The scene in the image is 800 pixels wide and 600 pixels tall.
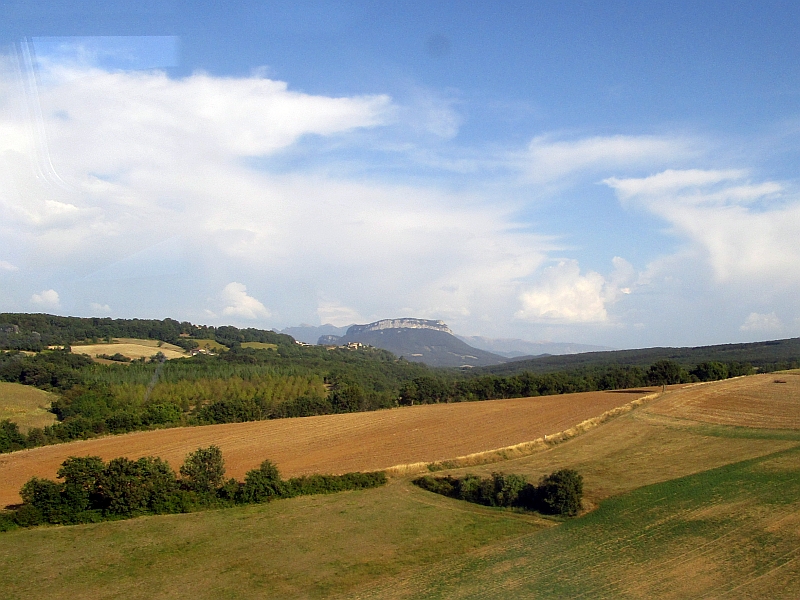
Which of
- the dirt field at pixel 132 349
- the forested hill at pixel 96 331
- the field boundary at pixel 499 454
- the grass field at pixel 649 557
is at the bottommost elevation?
the field boundary at pixel 499 454

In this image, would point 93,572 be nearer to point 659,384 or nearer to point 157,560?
point 157,560

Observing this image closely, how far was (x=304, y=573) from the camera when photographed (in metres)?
18.1

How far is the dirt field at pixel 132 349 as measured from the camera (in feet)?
324

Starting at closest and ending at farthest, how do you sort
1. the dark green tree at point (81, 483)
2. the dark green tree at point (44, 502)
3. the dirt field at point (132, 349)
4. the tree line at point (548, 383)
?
the dark green tree at point (44, 502)
the dark green tree at point (81, 483)
the tree line at point (548, 383)
the dirt field at point (132, 349)

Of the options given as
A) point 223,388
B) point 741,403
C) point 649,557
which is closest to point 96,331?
point 223,388

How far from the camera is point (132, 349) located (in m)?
105

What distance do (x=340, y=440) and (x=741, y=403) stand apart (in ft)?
116

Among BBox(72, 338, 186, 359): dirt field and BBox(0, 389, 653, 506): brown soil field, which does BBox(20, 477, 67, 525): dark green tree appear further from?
BBox(72, 338, 186, 359): dirt field

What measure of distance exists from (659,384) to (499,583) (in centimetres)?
6642

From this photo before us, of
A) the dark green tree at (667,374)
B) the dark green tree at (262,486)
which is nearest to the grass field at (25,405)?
the dark green tree at (262,486)

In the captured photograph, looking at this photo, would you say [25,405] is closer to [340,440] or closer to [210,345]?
[340,440]

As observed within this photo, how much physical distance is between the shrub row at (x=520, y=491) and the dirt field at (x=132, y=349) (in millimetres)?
82609

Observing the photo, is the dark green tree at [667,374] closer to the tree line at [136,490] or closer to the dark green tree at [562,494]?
the dark green tree at [562,494]

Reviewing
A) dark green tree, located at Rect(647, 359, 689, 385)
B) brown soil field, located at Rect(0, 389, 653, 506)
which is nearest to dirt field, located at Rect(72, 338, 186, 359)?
brown soil field, located at Rect(0, 389, 653, 506)
